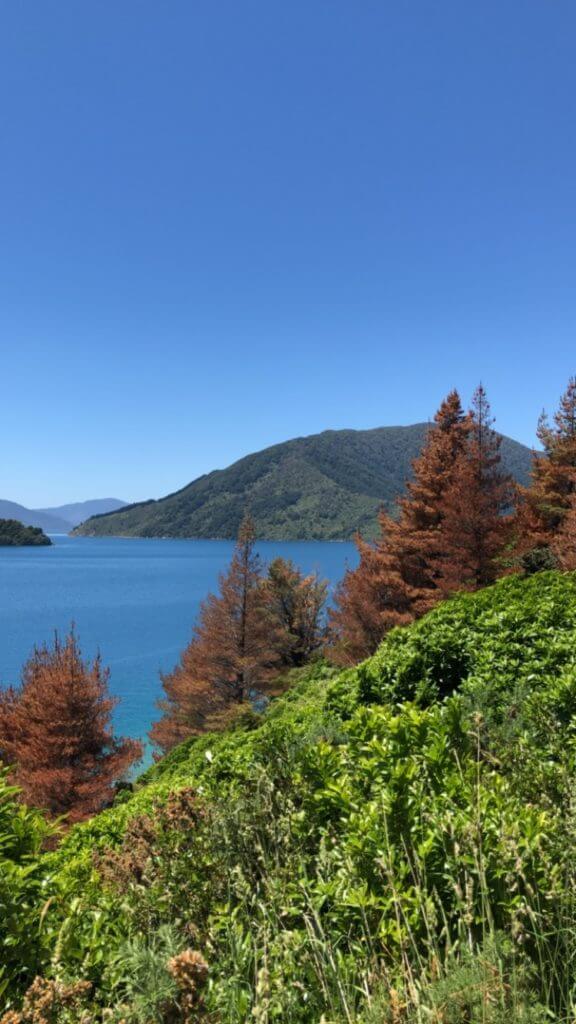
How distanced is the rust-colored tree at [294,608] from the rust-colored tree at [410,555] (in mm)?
6995

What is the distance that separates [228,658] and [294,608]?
17.7 ft

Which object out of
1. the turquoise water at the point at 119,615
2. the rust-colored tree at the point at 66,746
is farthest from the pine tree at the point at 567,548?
the turquoise water at the point at 119,615

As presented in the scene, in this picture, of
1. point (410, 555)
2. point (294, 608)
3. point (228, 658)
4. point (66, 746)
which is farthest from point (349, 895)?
point (294, 608)

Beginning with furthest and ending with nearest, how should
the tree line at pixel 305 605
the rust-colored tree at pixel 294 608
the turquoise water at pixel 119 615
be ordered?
1. the turquoise water at pixel 119 615
2. the rust-colored tree at pixel 294 608
3. the tree line at pixel 305 605

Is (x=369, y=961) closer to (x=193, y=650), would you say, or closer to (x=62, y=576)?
(x=193, y=650)

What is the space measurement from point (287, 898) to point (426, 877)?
0.74 metres

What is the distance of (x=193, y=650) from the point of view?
28.0m

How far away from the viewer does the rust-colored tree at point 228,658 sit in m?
26.2

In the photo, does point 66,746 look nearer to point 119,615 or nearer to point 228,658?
point 228,658

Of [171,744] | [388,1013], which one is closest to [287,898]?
[388,1013]

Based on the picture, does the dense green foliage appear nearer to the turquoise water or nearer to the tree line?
the tree line

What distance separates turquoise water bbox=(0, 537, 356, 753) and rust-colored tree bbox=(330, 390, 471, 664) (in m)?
12.0

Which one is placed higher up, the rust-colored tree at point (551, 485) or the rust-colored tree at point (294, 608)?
the rust-colored tree at point (551, 485)

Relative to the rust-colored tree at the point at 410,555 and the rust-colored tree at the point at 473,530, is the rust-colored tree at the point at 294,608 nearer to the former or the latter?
the rust-colored tree at the point at 410,555
